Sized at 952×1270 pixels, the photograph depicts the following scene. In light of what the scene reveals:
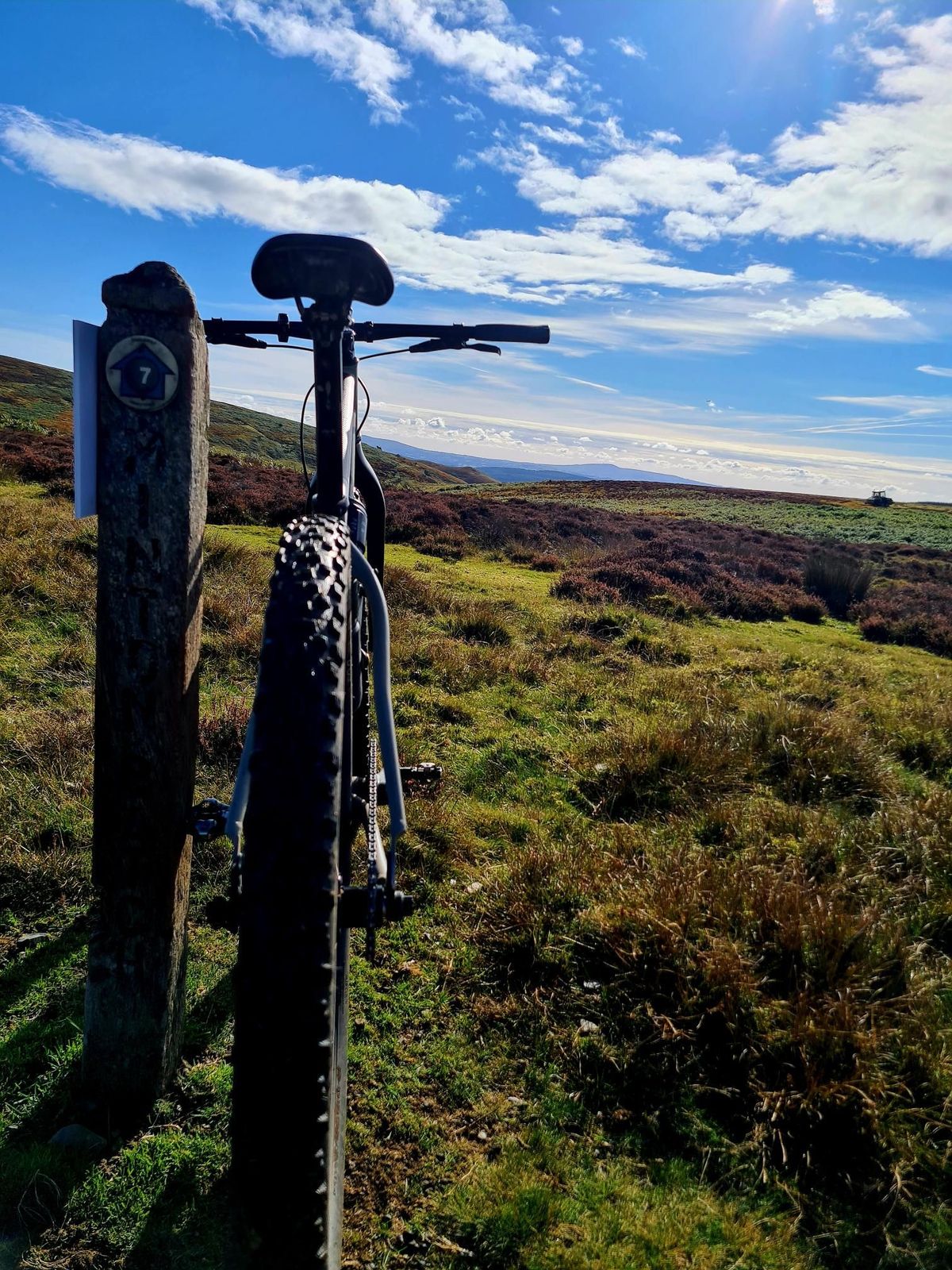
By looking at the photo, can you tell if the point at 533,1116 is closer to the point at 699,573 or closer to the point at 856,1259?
the point at 856,1259

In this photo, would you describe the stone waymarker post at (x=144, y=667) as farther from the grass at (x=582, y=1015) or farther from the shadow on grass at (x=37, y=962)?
the shadow on grass at (x=37, y=962)

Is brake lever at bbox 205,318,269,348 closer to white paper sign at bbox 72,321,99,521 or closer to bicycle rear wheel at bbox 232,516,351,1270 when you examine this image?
white paper sign at bbox 72,321,99,521

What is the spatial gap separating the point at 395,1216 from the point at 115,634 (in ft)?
7.00

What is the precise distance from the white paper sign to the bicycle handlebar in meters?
0.62

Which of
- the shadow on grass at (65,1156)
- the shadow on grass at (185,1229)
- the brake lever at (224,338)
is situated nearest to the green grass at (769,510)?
the brake lever at (224,338)

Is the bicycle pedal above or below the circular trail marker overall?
below

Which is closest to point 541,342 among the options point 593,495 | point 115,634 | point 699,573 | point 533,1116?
point 115,634

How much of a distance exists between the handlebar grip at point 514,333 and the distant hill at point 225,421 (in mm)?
35316

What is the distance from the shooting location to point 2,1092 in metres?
2.48

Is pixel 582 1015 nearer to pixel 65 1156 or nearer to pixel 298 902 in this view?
pixel 65 1156

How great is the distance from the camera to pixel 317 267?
2475 mm

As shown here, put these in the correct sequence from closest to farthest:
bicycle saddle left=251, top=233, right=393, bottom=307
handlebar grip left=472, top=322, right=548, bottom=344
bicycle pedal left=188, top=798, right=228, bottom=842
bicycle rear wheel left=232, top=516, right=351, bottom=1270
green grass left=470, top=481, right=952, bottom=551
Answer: bicycle rear wheel left=232, top=516, right=351, bottom=1270
bicycle pedal left=188, top=798, right=228, bottom=842
bicycle saddle left=251, top=233, right=393, bottom=307
handlebar grip left=472, top=322, right=548, bottom=344
green grass left=470, top=481, right=952, bottom=551

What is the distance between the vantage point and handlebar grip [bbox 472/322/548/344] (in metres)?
3.14

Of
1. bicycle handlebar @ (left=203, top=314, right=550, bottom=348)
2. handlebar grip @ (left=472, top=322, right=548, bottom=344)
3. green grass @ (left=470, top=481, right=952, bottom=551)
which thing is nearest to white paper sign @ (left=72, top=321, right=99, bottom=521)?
bicycle handlebar @ (left=203, top=314, right=550, bottom=348)
